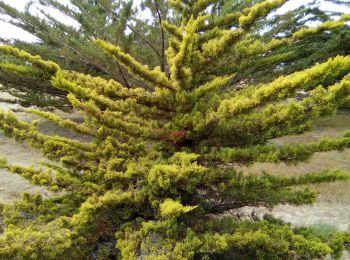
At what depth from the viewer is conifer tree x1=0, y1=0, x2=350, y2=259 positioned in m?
3.49

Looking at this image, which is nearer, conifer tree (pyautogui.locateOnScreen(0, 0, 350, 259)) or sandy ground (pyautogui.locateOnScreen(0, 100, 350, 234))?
conifer tree (pyautogui.locateOnScreen(0, 0, 350, 259))

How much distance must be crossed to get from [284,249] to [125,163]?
222 cm

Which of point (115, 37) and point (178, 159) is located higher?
point (115, 37)

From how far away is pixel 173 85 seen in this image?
4109 mm

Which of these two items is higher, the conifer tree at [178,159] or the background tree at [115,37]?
the background tree at [115,37]

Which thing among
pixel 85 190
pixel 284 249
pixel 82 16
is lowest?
pixel 284 249

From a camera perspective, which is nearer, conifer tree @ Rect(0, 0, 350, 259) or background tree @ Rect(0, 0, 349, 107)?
conifer tree @ Rect(0, 0, 350, 259)

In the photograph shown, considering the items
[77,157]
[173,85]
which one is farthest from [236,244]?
[77,157]

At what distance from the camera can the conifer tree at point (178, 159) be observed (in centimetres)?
349

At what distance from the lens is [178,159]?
152 inches

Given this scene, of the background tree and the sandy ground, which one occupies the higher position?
the background tree

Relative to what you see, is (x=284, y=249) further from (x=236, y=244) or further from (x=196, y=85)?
(x=196, y=85)

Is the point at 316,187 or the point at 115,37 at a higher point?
the point at 115,37

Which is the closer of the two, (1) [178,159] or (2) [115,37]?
(1) [178,159]
